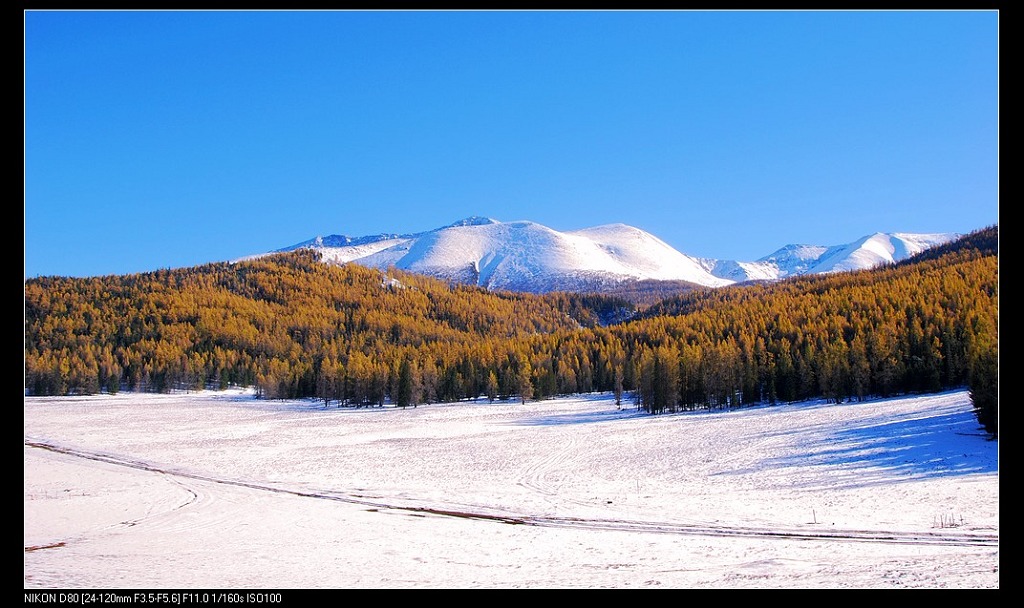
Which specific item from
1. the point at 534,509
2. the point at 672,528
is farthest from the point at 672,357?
the point at 672,528

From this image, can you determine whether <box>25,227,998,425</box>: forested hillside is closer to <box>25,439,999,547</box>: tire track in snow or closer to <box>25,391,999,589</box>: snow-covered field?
<box>25,391,999,589</box>: snow-covered field

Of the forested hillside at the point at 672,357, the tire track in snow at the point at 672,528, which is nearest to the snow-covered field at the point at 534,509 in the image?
the tire track in snow at the point at 672,528

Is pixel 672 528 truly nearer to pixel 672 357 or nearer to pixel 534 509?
pixel 534 509

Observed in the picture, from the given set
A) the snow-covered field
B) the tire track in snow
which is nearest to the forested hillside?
the snow-covered field

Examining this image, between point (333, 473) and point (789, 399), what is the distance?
2561 inches

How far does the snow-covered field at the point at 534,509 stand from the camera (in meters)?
17.2

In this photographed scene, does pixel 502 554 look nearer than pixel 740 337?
Yes

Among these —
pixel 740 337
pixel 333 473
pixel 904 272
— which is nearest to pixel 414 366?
pixel 740 337

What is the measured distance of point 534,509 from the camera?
27.0 metres

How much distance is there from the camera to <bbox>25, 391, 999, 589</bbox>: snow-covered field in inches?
676

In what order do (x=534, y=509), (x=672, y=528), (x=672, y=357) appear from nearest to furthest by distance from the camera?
(x=672, y=528)
(x=534, y=509)
(x=672, y=357)
